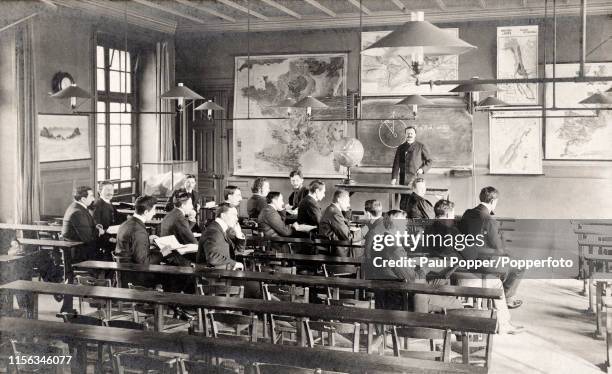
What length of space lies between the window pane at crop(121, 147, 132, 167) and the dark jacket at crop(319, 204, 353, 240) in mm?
5560

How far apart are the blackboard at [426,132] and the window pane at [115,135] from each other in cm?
421

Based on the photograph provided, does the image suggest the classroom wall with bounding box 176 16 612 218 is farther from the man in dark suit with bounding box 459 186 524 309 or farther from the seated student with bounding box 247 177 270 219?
the man in dark suit with bounding box 459 186 524 309

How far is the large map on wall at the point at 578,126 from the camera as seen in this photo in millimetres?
10508

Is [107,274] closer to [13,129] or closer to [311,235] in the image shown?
[311,235]

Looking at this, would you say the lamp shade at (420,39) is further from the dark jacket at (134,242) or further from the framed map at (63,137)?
the framed map at (63,137)

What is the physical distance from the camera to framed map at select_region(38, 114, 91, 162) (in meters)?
9.32

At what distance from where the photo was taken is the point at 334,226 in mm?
7336

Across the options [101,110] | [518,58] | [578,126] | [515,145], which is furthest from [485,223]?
[101,110]

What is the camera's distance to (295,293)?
511cm

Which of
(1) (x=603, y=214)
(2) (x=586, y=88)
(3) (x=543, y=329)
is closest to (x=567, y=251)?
(1) (x=603, y=214)

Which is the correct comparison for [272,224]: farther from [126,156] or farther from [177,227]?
[126,156]

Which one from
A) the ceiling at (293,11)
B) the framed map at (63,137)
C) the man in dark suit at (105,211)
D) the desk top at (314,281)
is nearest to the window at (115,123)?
the framed map at (63,137)

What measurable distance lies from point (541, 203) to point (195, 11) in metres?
6.62

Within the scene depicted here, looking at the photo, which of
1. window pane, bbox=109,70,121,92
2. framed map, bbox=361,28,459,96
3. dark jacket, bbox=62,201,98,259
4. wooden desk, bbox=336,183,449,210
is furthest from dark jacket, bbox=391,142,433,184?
dark jacket, bbox=62,201,98,259
